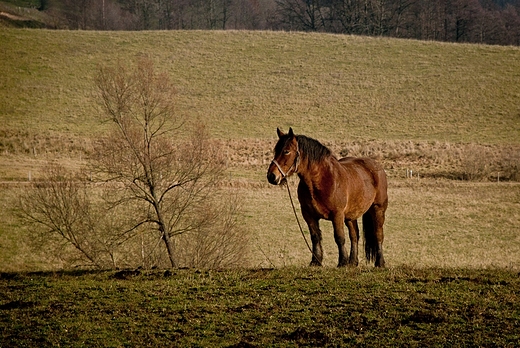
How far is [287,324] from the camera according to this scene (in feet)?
25.6

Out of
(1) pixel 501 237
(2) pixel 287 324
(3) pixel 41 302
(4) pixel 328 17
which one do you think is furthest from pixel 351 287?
(4) pixel 328 17

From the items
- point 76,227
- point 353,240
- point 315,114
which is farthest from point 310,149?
point 315,114

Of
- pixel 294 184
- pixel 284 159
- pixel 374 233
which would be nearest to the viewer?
pixel 284 159

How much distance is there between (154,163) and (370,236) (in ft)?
40.9

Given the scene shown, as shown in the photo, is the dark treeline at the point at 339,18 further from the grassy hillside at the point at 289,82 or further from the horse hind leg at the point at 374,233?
the horse hind leg at the point at 374,233

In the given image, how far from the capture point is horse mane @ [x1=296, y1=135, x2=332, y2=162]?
1104cm

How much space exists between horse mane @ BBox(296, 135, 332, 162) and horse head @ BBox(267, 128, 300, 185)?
5.7 inches

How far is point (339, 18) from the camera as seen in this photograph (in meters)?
98.9

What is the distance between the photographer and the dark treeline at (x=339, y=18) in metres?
96.8

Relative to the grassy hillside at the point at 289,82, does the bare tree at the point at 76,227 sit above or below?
below

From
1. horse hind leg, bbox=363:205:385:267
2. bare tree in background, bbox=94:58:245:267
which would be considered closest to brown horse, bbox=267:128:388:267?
horse hind leg, bbox=363:205:385:267

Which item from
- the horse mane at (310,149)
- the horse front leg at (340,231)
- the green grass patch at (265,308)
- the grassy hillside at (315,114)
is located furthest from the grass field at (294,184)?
the horse mane at (310,149)

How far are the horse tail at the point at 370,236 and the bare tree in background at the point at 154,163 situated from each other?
11018 millimetres

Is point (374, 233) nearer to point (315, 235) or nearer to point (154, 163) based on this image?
point (315, 235)
